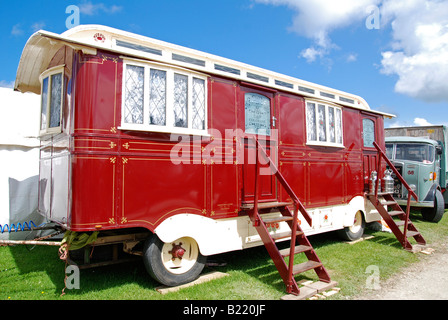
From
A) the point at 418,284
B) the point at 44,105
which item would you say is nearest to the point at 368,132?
the point at 418,284

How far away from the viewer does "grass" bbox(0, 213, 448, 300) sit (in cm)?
443

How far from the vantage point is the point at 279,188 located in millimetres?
6133

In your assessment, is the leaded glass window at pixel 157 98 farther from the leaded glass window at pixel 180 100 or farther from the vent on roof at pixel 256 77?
the vent on roof at pixel 256 77

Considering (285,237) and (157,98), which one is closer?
(157,98)

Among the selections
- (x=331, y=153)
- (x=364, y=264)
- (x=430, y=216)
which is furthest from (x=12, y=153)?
(x=430, y=216)

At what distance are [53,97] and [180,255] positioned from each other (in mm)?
2986

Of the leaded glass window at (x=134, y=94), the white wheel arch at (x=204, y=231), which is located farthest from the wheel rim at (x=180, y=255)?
the leaded glass window at (x=134, y=94)

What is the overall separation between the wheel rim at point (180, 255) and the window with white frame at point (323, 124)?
10.7 feet

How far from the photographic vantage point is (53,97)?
500 cm

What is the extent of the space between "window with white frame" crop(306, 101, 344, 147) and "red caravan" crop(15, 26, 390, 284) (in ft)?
1.10

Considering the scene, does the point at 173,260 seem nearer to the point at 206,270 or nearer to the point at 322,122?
the point at 206,270

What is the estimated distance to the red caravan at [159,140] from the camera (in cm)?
419

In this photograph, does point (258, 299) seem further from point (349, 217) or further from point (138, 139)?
point (349, 217)

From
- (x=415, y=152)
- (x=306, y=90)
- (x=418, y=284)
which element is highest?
(x=306, y=90)
